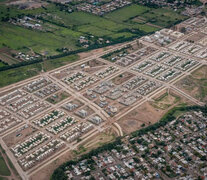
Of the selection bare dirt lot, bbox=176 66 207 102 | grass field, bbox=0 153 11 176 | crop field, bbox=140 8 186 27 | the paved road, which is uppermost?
crop field, bbox=140 8 186 27

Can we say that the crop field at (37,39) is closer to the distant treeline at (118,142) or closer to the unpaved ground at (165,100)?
the unpaved ground at (165,100)

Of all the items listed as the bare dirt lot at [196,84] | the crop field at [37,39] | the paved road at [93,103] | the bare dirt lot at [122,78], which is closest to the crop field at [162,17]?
the paved road at [93,103]

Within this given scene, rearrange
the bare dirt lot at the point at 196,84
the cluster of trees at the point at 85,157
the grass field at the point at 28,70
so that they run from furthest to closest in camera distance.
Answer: the grass field at the point at 28,70
the bare dirt lot at the point at 196,84
the cluster of trees at the point at 85,157

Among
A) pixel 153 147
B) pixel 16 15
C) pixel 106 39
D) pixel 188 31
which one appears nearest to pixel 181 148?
pixel 153 147

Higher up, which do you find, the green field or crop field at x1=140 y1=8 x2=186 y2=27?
crop field at x1=140 y1=8 x2=186 y2=27

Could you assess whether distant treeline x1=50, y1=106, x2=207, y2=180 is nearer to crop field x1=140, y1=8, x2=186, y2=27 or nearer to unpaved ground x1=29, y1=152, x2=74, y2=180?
unpaved ground x1=29, y1=152, x2=74, y2=180

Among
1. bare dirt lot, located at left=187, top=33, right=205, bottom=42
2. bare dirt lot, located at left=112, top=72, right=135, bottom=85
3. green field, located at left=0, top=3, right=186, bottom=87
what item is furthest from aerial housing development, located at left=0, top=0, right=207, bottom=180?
green field, located at left=0, top=3, right=186, bottom=87
